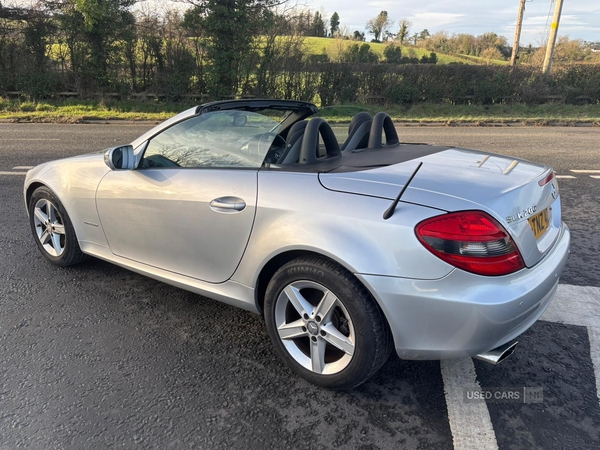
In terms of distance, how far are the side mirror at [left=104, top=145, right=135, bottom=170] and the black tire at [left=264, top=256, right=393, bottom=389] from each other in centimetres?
142

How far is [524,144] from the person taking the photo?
35.2ft

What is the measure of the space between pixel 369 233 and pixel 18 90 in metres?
20.6

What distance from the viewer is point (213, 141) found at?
305 cm

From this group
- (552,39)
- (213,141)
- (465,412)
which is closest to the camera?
(465,412)

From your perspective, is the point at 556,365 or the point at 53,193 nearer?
the point at 556,365

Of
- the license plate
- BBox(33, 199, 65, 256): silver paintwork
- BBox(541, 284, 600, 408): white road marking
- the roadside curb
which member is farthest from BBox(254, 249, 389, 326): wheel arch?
the roadside curb

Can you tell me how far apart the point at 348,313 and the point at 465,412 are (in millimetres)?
764

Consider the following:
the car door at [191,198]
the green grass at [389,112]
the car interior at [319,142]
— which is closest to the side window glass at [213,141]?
the car door at [191,198]

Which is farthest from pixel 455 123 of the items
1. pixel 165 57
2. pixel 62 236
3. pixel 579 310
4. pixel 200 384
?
pixel 200 384

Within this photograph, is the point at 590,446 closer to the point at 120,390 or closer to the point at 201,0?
the point at 120,390

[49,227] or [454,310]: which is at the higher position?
[454,310]

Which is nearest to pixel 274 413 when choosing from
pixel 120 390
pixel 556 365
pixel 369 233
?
pixel 120 390
